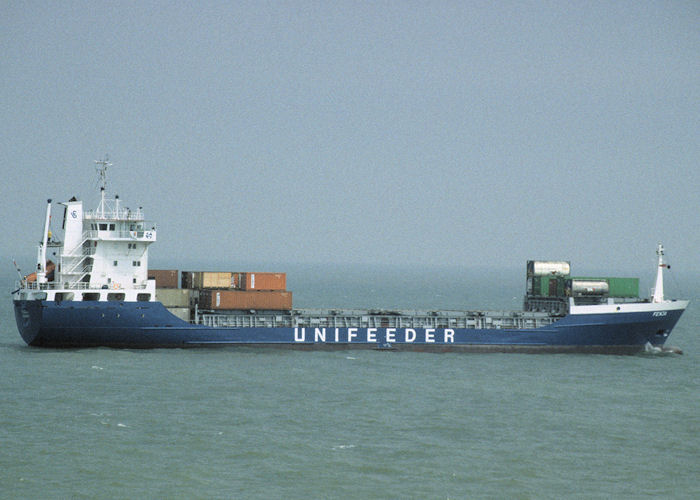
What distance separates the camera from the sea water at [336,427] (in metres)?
29.2

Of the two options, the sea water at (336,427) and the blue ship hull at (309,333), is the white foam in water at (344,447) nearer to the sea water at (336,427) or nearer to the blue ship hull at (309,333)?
the sea water at (336,427)

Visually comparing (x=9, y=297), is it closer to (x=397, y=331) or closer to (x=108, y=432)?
(x=397, y=331)

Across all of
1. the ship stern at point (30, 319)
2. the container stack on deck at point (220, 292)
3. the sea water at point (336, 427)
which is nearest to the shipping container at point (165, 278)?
the container stack on deck at point (220, 292)

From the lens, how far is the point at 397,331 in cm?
5778

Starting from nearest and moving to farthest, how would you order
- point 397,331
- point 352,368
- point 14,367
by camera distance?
point 14,367, point 352,368, point 397,331

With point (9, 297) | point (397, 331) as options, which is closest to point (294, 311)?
point (397, 331)

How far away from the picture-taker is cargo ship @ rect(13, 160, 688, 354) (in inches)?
2082

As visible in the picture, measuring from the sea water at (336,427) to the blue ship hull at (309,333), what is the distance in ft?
3.75

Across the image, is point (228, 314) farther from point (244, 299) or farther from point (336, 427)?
point (336, 427)

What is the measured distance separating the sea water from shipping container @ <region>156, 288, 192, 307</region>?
362 centimetres

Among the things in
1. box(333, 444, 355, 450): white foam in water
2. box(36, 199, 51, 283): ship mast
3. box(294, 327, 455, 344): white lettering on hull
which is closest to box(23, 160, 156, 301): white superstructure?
box(36, 199, 51, 283): ship mast

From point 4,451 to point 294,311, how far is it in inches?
1167

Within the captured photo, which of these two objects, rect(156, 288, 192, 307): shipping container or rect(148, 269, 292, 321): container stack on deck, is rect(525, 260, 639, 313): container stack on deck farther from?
rect(156, 288, 192, 307): shipping container

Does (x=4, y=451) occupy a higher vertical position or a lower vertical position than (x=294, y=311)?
lower
